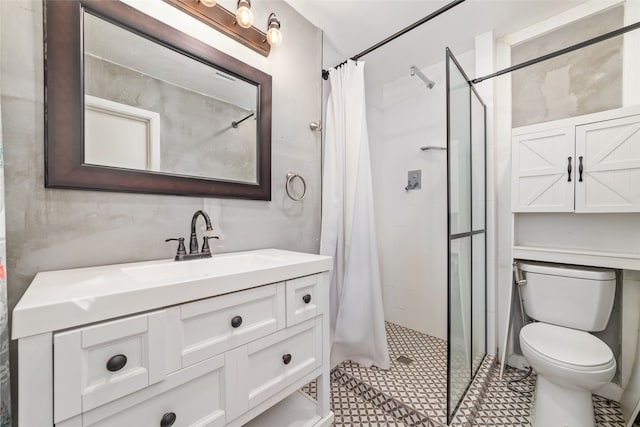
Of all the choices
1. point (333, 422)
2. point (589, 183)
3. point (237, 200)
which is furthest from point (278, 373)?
point (589, 183)

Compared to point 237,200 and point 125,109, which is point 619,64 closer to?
point 237,200

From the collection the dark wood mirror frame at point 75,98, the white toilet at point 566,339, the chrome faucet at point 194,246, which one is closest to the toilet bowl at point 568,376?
the white toilet at point 566,339

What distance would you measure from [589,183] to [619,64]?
760 mm

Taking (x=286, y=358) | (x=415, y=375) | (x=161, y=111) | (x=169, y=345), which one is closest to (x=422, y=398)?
(x=415, y=375)

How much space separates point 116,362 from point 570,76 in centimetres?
276

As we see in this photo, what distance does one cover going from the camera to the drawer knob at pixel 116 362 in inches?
24.7

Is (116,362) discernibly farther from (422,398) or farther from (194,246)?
(422,398)

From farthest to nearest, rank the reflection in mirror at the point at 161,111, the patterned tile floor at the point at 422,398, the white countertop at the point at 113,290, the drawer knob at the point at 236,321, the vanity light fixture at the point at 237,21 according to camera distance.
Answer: the patterned tile floor at the point at 422,398, the vanity light fixture at the point at 237,21, the reflection in mirror at the point at 161,111, the drawer knob at the point at 236,321, the white countertop at the point at 113,290

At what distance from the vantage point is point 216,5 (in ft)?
4.19

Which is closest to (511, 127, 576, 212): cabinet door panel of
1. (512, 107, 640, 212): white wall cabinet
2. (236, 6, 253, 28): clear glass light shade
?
(512, 107, 640, 212): white wall cabinet

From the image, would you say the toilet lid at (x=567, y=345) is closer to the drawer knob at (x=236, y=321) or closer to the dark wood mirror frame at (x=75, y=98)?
the drawer knob at (x=236, y=321)

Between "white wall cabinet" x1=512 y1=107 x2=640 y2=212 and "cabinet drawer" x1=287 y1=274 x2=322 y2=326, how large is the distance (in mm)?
1523

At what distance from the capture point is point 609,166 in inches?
56.9

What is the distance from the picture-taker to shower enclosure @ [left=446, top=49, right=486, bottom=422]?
131 centimetres
